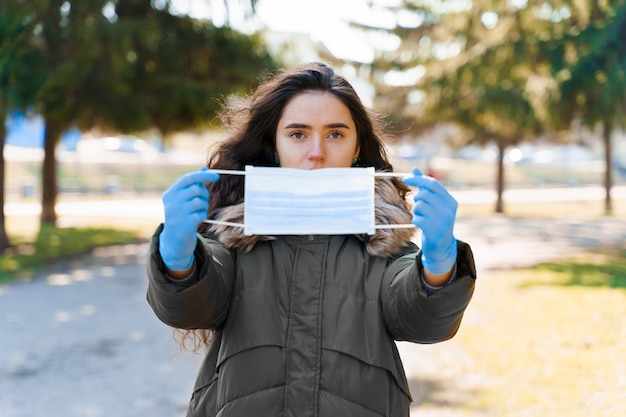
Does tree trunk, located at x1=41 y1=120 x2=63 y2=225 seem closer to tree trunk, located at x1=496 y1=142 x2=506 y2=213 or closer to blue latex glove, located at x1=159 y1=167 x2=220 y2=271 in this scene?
tree trunk, located at x1=496 y1=142 x2=506 y2=213

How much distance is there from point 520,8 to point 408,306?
36.1 ft

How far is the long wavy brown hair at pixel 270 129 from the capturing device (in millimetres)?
1957

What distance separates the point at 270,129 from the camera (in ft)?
6.72

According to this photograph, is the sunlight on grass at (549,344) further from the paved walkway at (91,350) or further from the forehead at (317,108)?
the forehead at (317,108)

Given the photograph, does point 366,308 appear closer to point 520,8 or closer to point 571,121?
point 571,121

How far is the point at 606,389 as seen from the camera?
4449 mm

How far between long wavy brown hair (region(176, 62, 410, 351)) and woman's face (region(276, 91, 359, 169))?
0.04 metres

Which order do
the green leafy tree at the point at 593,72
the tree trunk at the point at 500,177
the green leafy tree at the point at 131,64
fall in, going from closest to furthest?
the green leafy tree at the point at 593,72, the green leafy tree at the point at 131,64, the tree trunk at the point at 500,177

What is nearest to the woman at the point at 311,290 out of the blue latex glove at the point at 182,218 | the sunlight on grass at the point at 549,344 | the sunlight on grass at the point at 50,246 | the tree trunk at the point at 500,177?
the blue latex glove at the point at 182,218

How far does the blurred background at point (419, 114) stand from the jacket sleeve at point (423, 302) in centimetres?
81

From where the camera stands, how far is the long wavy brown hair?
196 cm

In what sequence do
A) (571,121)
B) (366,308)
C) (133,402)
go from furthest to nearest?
(571,121)
(133,402)
(366,308)

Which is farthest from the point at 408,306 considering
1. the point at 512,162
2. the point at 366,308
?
the point at 512,162

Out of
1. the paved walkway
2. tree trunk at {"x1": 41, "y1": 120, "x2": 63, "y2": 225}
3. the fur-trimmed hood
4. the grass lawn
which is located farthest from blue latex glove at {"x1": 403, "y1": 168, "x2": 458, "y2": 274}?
tree trunk at {"x1": 41, "y1": 120, "x2": 63, "y2": 225}
